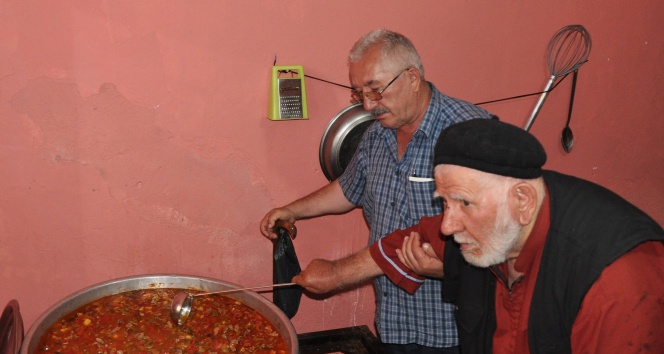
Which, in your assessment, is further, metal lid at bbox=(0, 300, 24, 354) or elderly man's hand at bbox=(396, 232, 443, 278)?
elderly man's hand at bbox=(396, 232, 443, 278)

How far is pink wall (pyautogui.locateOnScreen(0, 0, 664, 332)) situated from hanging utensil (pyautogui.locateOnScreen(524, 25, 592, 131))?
0.23 ft

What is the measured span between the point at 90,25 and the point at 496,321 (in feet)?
7.55

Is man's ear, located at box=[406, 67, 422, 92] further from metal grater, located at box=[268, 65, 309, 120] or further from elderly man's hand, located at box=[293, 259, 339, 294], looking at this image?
elderly man's hand, located at box=[293, 259, 339, 294]

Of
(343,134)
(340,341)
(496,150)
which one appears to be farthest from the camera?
(340,341)

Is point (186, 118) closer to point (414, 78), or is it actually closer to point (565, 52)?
point (414, 78)

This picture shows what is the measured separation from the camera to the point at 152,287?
120 inches

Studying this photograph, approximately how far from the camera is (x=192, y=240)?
3404 millimetres

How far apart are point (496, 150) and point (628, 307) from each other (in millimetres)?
533

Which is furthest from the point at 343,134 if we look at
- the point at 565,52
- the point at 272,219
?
the point at 565,52

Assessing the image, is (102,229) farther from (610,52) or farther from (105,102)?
(610,52)

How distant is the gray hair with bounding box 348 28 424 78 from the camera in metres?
2.82

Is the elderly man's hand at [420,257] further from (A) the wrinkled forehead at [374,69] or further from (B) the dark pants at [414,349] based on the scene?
(A) the wrinkled forehead at [374,69]

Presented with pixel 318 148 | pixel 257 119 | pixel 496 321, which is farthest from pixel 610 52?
pixel 496 321

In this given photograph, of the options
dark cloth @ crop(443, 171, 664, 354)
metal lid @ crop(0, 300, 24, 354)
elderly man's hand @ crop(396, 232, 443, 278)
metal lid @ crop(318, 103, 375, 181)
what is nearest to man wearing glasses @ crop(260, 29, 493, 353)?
elderly man's hand @ crop(396, 232, 443, 278)
